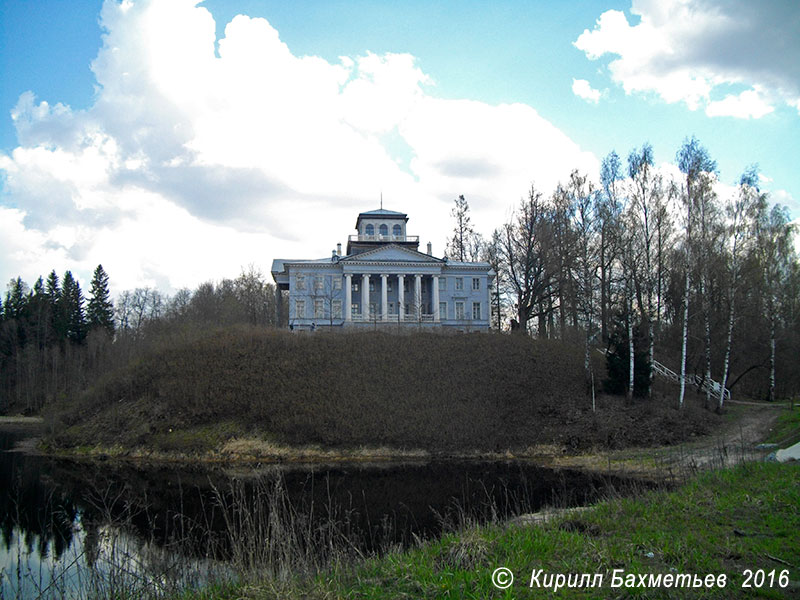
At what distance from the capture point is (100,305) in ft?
204

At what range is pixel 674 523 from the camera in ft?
26.9

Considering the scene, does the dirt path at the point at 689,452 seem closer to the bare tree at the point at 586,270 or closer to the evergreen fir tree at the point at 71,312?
the bare tree at the point at 586,270

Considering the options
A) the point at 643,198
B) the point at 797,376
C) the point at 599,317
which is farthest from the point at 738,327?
the point at 643,198

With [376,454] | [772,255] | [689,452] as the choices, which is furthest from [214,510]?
[772,255]

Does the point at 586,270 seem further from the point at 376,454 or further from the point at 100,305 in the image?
the point at 100,305

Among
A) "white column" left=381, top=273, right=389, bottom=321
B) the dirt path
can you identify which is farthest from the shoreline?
"white column" left=381, top=273, right=389, bottom=321

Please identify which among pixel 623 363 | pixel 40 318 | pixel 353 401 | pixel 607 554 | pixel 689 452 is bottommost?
pixel 689 452

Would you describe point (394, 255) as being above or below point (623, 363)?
above

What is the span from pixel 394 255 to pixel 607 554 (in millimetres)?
42388

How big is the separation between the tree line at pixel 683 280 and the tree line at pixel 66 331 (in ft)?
96.1

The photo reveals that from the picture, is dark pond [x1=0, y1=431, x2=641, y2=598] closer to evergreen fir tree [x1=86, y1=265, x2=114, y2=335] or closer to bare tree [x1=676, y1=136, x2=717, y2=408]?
bare tree [x1=676, y1=136, x2=717, y2=408]

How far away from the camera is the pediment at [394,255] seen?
4794 cm

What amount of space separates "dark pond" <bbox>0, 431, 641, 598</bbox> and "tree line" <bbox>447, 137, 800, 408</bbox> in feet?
37.8

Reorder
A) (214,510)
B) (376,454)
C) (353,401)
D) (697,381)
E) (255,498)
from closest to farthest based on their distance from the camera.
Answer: (214,510), (255,498), (376,454), (353,401), (697,381)
